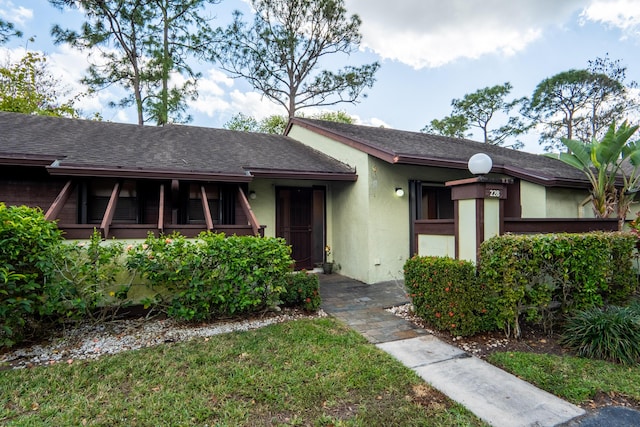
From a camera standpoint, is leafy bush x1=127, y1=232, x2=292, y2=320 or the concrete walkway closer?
the concrete walkway

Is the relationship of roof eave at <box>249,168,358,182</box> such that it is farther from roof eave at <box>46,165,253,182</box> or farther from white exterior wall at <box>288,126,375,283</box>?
roof eave at <box>46,165,253,182</box>

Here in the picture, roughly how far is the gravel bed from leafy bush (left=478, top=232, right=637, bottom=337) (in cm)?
276

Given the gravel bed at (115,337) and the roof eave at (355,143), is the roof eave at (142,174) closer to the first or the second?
the roof eave at (355,143)

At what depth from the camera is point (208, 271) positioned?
4.84 m

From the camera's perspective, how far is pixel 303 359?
378 centimetres

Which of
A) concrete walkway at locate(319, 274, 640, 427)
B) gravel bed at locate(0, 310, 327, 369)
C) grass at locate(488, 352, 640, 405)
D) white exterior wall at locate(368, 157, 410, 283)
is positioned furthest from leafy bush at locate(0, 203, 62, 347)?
white exterior wall at locate(368, 157, 410, 283)

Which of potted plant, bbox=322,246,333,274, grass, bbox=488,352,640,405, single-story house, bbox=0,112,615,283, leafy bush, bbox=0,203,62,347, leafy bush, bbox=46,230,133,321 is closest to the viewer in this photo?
grass, bbox=488,352,640,405

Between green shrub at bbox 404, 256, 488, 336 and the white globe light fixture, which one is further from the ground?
the white globe light fixture

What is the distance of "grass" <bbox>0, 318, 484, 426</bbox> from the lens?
2.73 m

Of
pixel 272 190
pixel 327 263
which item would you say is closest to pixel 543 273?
pixel 327 263

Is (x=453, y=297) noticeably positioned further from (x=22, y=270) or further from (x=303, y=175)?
(x=22, y=270)

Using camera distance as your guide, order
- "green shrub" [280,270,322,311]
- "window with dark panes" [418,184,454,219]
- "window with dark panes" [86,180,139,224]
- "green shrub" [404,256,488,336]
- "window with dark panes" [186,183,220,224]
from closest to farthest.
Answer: "green shrub" [404,256,488,336], "green shrub" [280,270,322,311], "window with dark panes" [86,180,139,224], "window with dark panes" [186,183,220,224], "window with dark panes" [418,184,454,219]

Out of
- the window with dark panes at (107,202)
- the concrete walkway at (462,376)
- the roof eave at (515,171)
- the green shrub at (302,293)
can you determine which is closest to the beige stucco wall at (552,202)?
the roof eave at (515,171)

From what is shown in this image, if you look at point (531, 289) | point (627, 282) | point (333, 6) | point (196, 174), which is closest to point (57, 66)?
point (333, 6)
